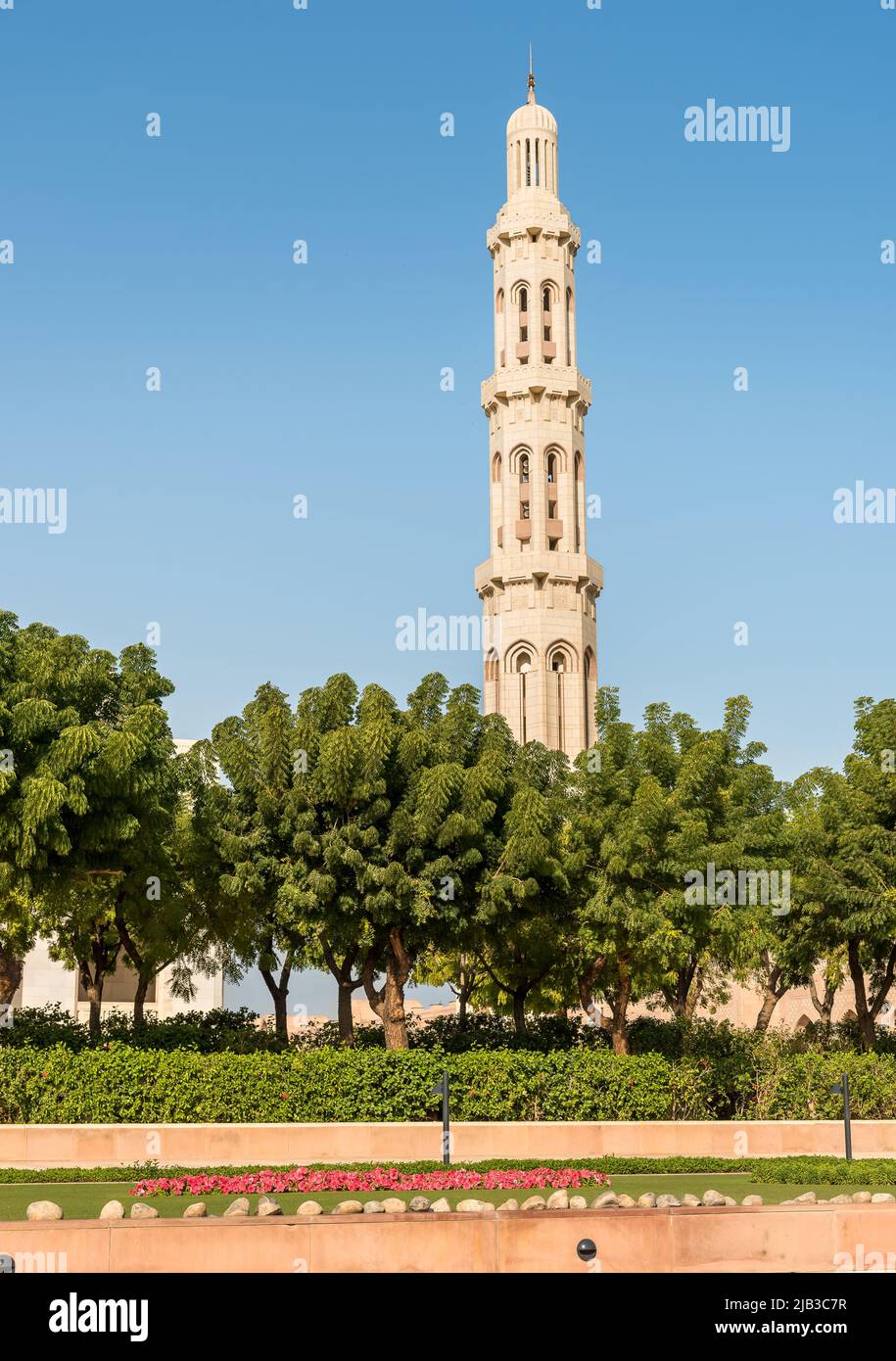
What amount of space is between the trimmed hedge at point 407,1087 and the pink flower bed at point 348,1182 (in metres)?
7.85

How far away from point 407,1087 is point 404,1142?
1.39 m

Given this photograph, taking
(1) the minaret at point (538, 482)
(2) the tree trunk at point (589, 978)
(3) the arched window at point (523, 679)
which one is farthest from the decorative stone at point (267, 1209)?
(3) the arched window at point (523, 679)

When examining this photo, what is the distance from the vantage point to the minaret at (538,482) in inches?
2793

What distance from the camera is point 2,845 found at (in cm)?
2806

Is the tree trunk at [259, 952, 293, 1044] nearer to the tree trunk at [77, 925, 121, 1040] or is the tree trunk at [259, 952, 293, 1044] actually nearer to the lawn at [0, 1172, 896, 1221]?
the tree trunk at [77, 925, 121, 1040]

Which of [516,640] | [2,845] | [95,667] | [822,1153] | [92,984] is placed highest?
[516,640]

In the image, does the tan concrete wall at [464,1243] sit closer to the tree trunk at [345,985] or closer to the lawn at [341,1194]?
the lawn at [341,1194]

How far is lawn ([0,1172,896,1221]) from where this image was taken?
18969 mm

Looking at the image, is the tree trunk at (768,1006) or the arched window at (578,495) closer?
the tree trunk at (768,1006)

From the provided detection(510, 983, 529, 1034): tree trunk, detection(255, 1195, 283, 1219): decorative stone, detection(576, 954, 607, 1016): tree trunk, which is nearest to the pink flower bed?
detection(255, 1195, 283, 1219): decorative stone

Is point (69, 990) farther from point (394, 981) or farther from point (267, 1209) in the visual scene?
point (267, 1209)
